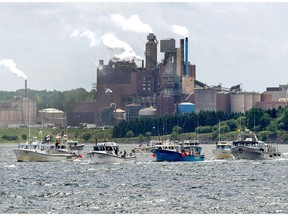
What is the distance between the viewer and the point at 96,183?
446 ft

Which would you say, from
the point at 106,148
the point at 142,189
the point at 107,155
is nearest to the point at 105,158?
the point at 107,155

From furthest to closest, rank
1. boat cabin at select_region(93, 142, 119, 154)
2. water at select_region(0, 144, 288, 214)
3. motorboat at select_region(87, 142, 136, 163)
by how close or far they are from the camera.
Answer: boat cabin at select_region(93, 142, 119, 154)
motorboat at select_region(87, 142, 136, 163)
water at select_region(0, 144, 288, 214)

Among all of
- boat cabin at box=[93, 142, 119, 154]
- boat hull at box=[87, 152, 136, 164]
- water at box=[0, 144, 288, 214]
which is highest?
boat cabin at box=[93, 142, 119, 154]

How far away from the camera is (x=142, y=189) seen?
125 metres

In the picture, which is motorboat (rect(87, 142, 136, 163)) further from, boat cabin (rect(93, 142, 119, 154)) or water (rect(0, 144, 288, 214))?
water (rect(0, 144, 288, 214))

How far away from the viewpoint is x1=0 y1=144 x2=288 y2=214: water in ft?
336

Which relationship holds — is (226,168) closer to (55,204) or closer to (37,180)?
(37,180)

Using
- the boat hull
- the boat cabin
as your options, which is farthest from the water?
the boat cabin

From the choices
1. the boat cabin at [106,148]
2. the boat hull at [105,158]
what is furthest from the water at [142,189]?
the boat cabin at [106,148]

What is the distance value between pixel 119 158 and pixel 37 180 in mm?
49302

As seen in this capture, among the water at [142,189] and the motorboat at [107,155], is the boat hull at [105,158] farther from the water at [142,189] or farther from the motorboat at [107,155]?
the water at [142,189]

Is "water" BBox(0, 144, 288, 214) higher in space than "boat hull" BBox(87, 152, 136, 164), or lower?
lower

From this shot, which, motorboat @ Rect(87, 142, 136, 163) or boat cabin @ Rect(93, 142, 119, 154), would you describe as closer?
motorboat @ Rect(87, 142, 136, 163)

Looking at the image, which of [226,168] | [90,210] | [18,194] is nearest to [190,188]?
[18,194]
